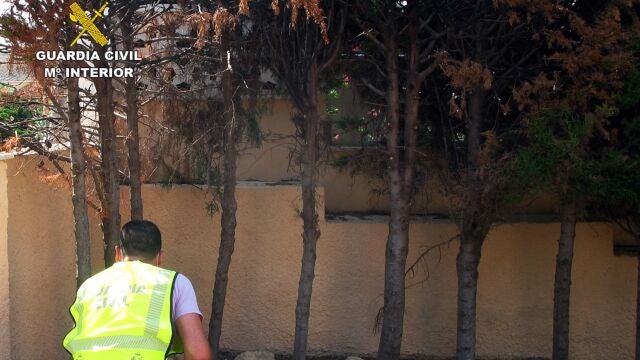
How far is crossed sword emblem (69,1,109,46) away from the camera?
16.8 feet

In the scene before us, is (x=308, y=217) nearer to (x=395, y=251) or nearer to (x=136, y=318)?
(x=395, y=251)

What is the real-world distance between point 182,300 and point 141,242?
354 mm

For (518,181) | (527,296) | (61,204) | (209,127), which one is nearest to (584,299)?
(527,296)

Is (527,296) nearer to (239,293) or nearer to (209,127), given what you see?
(239,293)

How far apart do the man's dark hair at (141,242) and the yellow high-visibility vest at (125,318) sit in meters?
0.16

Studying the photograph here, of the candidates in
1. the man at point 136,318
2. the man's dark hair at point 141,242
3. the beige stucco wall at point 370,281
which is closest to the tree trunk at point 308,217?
the beige stucco wall at point 370,281

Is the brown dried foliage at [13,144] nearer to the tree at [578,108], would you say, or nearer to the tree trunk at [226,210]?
the tree trunk at [226,210]

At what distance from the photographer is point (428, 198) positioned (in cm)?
703

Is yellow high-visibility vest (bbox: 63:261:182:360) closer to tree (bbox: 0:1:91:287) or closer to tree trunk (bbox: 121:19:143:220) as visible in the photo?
tree (bbox: 0:1:91:287)

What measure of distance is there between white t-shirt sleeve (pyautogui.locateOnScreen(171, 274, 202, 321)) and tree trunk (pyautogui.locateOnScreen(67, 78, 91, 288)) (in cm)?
285

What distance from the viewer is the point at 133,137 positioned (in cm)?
594

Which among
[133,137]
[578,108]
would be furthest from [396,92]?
[133,137]

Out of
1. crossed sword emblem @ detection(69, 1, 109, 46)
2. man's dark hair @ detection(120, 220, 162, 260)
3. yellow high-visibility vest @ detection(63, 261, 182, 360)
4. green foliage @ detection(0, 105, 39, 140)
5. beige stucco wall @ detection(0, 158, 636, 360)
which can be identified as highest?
crossed sword emblem @ detection(69, 1, 109, 46)

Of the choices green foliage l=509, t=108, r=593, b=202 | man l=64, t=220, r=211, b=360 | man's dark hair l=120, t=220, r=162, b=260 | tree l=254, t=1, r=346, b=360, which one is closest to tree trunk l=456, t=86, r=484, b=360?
green foliage l=509, t=108, r=593, b=202
